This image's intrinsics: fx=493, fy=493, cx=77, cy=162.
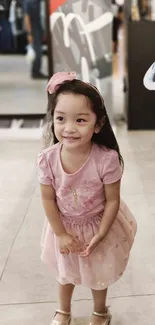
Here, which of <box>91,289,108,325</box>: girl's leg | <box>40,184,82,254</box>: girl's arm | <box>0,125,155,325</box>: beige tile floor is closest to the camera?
<box>40,184,82,254</box>: girl's arm

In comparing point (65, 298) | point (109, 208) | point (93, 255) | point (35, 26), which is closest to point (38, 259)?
point (65, 298)

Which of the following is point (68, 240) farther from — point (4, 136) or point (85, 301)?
point (4, 136)

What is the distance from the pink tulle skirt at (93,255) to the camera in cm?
159

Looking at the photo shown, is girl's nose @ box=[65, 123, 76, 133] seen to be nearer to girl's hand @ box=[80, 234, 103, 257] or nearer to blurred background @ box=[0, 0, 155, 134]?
girl's hand @ box=[80, 234, 103, 257]

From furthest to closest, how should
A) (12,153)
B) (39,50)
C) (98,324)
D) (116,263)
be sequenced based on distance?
(39,50)
(12,153)
(98,324)
(116,263)

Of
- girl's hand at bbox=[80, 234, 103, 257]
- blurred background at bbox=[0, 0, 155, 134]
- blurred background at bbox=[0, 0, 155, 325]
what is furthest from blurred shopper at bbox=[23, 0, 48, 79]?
girl's hand at bbox=[80, 234, 103, 257]

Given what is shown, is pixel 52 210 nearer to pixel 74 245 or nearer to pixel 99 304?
pixel 74 245

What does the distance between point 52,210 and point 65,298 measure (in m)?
0.38

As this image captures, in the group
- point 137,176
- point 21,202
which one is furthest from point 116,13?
point 21,202

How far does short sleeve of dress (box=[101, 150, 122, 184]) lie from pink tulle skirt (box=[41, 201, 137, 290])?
0.14 m

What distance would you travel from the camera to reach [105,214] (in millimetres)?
1551

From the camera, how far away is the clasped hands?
154 cm

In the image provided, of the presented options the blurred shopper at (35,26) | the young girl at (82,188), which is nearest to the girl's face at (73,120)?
the young girl at (82,188)

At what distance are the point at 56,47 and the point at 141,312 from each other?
2932mm
